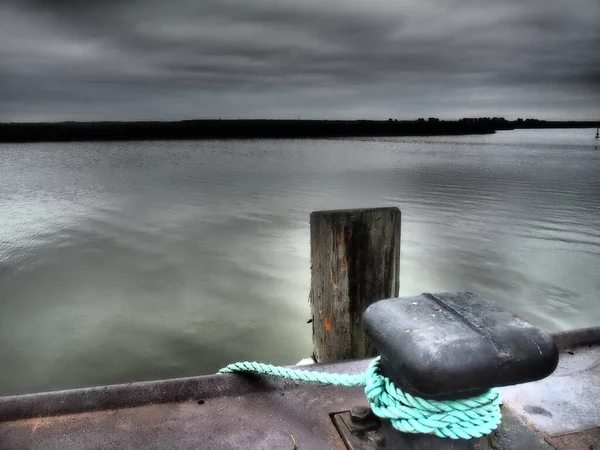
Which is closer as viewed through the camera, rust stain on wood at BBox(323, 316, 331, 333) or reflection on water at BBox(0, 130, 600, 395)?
rust stain on wood at BBox(323, 316, 331, 333)

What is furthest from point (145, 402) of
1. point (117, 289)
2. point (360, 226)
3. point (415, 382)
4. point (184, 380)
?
point (117, 289)

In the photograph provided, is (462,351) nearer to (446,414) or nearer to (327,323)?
(446,414)

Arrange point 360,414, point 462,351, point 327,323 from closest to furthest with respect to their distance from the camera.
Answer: point 462,351, point 360,414, point 327,323

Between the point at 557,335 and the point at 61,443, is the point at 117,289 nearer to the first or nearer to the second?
the point at 61,443

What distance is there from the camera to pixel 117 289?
8117mm

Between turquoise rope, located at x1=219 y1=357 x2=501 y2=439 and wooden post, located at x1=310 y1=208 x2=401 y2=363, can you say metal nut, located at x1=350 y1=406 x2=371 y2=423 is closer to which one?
turquoise rope, located at x1=219 y1=357 x2=501 y2=439

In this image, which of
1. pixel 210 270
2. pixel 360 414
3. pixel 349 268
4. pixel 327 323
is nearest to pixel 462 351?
Result: pixel 360 414

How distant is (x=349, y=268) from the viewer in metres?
3.05

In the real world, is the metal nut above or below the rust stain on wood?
above

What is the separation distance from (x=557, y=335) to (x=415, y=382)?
6.12 ft

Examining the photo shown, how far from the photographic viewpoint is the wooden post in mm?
2984

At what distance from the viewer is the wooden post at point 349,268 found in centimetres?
298

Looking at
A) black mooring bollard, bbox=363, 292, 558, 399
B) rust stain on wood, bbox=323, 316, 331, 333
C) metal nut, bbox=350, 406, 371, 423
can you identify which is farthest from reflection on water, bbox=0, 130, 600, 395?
black mooring bollard, bbox=363, 292, 558, 399

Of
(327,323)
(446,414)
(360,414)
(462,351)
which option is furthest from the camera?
(327,323)
